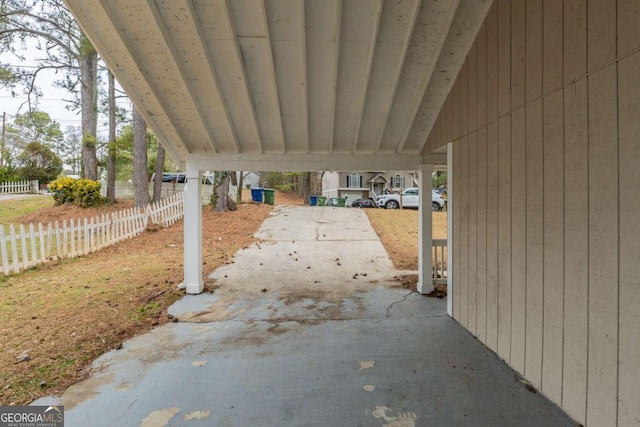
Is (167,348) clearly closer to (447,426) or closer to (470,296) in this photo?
(447,426)

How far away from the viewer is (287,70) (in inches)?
146

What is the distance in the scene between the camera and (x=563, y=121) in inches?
89.6

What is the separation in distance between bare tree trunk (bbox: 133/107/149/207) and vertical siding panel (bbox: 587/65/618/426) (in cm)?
1275

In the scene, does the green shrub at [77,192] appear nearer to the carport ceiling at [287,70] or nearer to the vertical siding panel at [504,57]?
the carport ceiling at [287,70]

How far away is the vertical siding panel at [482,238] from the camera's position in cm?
341

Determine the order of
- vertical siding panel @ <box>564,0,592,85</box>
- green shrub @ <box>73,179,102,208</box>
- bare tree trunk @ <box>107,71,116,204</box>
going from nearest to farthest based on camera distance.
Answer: vertical siding panel @ <box>564,0,592,85</box> < green shrub @ <box>73,179,102,208</box> < bare tree trunk @ <box>107,71,116,204</box>

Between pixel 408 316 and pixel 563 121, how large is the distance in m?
2.89

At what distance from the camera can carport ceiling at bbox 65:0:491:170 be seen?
302cm

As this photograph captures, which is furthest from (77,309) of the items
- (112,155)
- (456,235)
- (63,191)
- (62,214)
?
(112,155)

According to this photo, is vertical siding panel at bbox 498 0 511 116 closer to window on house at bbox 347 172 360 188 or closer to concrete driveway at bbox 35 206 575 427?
concrete driveway at bbox 35 206 575 427

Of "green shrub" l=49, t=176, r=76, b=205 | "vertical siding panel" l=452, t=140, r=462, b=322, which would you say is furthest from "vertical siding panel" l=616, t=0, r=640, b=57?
"green shrub" l=49, t=176, r=76, b=205

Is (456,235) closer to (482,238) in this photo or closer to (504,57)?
(482,238)

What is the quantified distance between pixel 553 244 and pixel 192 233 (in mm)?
4688

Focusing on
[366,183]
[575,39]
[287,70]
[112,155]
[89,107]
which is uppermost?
[89,107]
